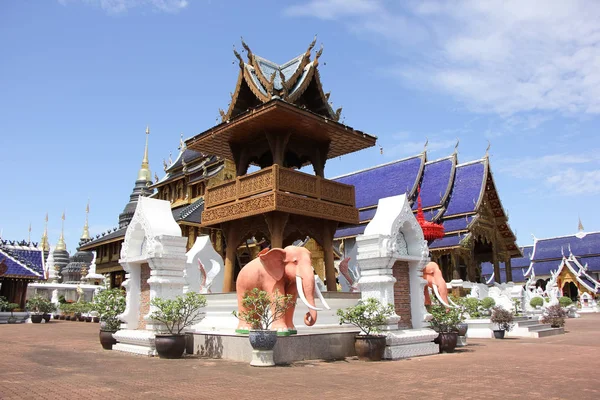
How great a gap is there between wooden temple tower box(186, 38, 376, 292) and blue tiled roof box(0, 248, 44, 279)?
14639 mm

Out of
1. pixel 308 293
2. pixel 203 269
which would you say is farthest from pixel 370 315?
pixel 203 269

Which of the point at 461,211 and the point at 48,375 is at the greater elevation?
the point at 461,211

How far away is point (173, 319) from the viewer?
977 cm

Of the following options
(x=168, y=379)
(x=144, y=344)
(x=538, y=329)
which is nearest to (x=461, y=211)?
(x=538, y=329)

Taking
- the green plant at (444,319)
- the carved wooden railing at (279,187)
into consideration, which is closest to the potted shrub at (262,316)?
the green plant at (444,319)

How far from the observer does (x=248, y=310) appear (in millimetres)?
9305

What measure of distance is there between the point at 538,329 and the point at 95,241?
28.3 metres

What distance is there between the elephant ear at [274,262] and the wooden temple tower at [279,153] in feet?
10.4

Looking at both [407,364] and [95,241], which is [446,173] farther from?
[95,241]

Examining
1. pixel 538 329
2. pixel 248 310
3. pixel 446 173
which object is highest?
pixel 446 173

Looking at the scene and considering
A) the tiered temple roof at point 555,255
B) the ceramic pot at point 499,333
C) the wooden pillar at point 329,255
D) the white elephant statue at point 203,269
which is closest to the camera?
the wooden pillar at point 329,255

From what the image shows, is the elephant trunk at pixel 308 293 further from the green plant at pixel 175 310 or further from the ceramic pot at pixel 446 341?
the ceramic pot at pixel 446 341

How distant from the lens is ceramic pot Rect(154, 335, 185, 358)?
9.47 m

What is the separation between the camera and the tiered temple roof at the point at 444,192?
25281 mm
